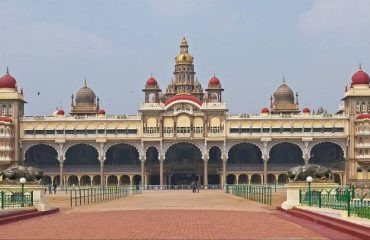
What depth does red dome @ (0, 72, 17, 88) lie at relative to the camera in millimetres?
91250

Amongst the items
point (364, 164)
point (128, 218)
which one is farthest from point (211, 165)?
point (128, 218)

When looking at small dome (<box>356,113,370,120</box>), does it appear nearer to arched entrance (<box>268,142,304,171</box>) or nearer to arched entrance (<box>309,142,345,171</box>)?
arched entrance (<box>309,142,345,171</box>)

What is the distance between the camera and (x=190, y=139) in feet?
288

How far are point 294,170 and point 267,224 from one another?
33.5 ft

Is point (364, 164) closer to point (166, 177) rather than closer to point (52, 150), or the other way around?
point (166, 177)

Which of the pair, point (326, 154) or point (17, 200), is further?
point (326, 154)

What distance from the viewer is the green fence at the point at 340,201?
788 inches

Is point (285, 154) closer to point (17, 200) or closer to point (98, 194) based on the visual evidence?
point (98, 194)

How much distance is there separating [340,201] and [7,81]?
73815 mm

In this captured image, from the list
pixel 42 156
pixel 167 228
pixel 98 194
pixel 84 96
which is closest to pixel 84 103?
pixel 84 96

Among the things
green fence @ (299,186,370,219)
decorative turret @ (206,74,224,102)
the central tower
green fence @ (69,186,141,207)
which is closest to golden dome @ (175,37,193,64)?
the central tower

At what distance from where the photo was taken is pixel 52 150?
9450cm

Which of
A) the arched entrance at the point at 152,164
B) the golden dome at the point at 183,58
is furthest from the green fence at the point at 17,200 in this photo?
the golden dome at the point at 183,58

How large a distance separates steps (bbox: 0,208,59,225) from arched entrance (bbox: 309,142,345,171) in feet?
219
